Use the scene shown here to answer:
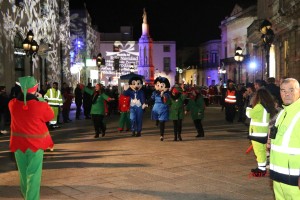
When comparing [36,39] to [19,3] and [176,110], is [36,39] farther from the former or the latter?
[176,110]

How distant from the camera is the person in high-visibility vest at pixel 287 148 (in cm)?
440

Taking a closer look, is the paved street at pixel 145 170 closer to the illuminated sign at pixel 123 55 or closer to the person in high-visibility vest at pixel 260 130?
the person in high-visibility vest at pixel 260 130

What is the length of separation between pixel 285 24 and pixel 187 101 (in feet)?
37.1

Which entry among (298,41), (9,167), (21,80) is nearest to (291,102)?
(21,80)

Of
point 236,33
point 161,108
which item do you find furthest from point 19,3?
point 236,33

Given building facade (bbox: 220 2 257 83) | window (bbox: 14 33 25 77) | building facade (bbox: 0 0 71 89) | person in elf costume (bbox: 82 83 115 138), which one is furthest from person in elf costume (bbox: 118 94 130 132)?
building facade (bbox: 220 2 257 83)

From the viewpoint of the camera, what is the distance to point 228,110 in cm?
2016

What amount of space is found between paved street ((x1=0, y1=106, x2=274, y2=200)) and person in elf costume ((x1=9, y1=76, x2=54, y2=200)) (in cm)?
108

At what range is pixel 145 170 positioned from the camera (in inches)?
361

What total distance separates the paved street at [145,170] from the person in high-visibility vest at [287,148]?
255 centimetres

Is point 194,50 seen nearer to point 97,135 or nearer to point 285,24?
point 285,24

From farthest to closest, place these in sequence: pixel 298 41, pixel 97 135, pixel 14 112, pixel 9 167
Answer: pixel 298 41, pixel 97 135, pixel 9 167, pixel 14 112

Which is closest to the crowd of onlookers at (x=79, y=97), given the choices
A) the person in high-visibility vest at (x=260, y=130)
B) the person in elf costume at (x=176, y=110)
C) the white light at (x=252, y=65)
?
the person in high-visibility vest at (x=260, y=130)

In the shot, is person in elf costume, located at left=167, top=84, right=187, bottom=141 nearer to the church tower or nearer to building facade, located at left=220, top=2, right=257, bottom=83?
building facade, located at left=220, top=2, right=257, bottom=83
